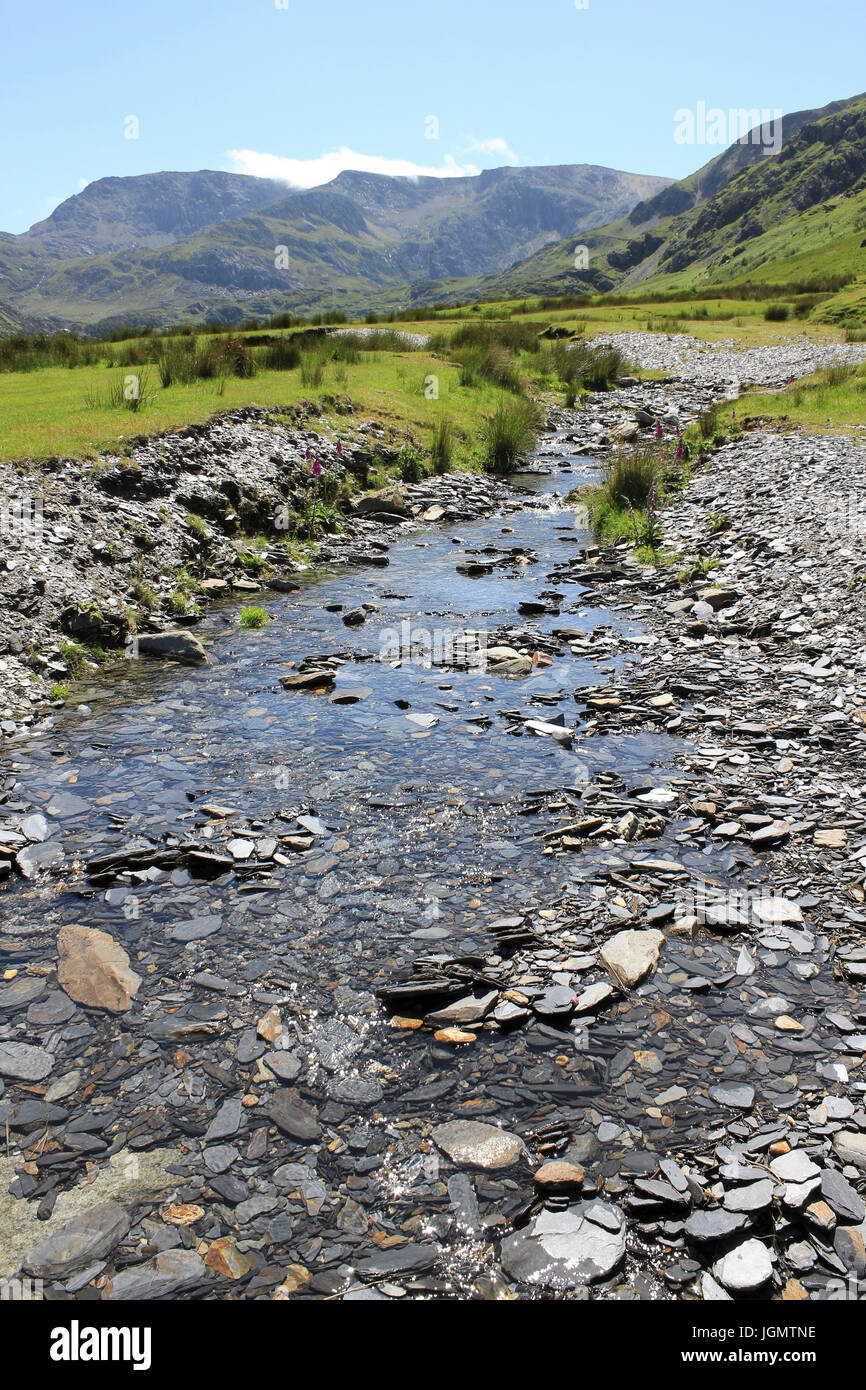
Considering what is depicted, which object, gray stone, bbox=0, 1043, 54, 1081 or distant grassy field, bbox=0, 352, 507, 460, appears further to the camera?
distant grassy field, bbox=0, 352, 507, 460

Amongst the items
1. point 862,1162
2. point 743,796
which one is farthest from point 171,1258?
point 743,796

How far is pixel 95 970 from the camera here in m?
5.80

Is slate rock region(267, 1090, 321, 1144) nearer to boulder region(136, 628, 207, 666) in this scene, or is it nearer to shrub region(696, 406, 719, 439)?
boulder region(136, 628, 207, 666)

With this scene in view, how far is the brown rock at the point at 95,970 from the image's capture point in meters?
5.57

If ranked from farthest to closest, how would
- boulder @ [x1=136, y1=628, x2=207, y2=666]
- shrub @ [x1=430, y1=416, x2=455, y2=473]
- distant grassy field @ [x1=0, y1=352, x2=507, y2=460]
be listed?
shrub @ [x1=430, y1=416, x2=455, y2=473]
distant grassy field @ [x1=0, y1=352, x2=507, y2=460]
boulder @ [x1=136, y1=628, x2=207, y2=666]

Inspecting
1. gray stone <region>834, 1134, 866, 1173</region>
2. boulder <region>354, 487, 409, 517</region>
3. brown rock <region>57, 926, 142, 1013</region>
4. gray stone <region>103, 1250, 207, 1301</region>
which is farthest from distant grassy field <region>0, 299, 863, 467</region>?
gray stone <region>834, 1134, 866, 1173</region>

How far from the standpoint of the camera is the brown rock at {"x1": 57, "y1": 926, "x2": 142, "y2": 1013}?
5.57m

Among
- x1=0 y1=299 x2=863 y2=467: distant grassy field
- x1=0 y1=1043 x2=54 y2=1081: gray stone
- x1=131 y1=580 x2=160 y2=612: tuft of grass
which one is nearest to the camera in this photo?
x1=0 y1=1043 x2=54 y2=1081: gray stone

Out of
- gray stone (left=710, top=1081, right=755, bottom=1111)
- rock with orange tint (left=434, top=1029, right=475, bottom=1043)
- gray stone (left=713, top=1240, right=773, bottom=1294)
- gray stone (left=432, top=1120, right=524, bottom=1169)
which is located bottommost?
gray stone (left=713, top=1240, right=773, bottom=1294)

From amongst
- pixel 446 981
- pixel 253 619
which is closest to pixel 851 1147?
pixel 446 981

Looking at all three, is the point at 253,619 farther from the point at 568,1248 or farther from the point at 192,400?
the point at 568,1248

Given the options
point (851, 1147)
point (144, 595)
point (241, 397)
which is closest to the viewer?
point (851, 1147)

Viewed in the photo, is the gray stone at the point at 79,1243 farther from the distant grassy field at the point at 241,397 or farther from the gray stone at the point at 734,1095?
the distant grassy field at the point at 241,397

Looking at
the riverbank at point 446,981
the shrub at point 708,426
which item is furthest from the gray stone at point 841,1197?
the shrub at point 708,426
